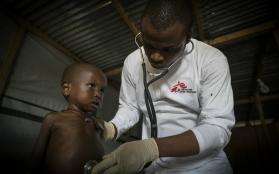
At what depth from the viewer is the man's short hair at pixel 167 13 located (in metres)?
1.45

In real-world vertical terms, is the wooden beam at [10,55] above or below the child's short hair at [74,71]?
above

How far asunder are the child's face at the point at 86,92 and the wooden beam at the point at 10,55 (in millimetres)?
2089

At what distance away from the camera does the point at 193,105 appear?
170 cm

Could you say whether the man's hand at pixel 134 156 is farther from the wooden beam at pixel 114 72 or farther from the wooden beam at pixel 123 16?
the wooden beam at pixel 114 72

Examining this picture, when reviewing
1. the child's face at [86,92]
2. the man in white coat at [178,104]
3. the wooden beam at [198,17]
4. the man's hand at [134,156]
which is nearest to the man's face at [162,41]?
the man in white coat at [178,104]

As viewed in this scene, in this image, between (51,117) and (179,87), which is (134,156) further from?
(51,117)

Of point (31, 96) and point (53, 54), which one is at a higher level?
point (53, 54)

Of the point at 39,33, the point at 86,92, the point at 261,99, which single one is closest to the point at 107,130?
the point at 86,92

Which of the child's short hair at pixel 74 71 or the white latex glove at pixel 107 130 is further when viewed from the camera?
the child's short hair at pixel 74 71

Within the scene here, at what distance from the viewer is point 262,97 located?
280 inches

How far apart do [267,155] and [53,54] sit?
6072mm

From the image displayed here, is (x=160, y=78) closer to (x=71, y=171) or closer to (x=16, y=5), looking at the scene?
(x=71, y=171)

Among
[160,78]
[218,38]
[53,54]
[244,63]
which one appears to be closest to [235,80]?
[244,63]

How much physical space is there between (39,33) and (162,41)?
12.8 feet
